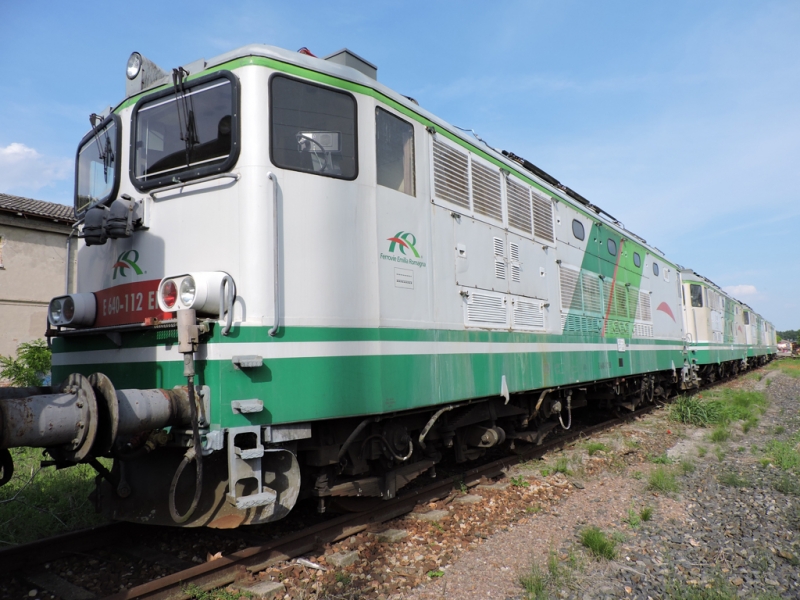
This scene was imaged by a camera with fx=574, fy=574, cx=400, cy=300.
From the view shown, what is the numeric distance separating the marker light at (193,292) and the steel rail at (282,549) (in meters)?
1.68

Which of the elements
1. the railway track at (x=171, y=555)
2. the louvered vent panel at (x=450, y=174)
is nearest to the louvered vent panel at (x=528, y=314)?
the louvered vent panel at (x=450, y=174)

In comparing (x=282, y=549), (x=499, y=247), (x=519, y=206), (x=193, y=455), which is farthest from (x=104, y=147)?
(x=519, y=206)

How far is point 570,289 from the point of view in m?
8.05

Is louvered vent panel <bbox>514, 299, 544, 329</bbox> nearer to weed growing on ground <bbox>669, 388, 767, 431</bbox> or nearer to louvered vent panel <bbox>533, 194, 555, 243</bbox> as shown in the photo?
louvered vent panel <bbox>533, 194, 555, 243</bbox>

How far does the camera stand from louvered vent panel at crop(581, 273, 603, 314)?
338 inches

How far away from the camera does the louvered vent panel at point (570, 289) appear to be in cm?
780

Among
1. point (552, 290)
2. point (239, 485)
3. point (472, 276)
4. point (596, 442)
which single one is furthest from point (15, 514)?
point (596, 442)

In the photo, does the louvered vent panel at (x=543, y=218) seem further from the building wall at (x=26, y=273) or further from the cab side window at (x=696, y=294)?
the building wall at (x=26, y=273)

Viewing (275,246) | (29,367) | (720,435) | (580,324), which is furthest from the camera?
(29,367)

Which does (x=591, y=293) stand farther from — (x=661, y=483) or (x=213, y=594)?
(x=213, y=594)

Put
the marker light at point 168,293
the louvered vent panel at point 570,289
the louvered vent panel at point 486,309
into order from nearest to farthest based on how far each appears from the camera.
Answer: the marker light at point 168,293 → the louvered vent panel at point 486,309 → the louvered vent panel at point 570,289

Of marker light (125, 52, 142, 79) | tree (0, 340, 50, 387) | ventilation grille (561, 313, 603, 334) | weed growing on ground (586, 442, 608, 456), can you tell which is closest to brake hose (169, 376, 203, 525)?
marker light (125, 52, 142, 79)

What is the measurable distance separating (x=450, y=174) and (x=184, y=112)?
2.45m

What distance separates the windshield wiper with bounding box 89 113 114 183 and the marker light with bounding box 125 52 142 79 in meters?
0.49
